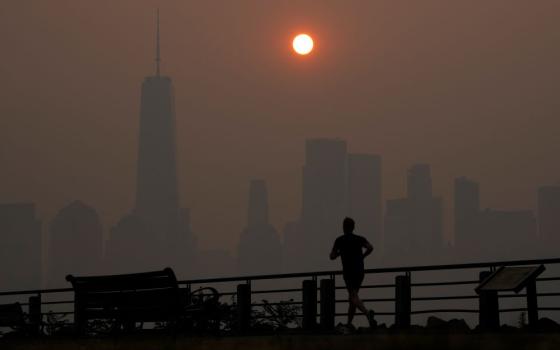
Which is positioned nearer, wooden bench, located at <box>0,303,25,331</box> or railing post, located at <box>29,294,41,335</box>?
wooden bench, located at <box>0,303,25,331</box>

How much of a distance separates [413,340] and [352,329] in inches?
262

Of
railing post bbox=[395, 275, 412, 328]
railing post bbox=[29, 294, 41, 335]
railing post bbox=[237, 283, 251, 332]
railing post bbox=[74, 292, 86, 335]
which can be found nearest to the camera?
railing post bbox=[74, 292, 86, 335]

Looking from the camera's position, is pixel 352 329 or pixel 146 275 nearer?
pixel 146 275

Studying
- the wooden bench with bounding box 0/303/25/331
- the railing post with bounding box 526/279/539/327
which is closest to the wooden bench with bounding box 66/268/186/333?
the railing post with bounding box 526/279/539/327

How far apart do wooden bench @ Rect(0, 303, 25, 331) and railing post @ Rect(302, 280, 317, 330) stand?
548cm

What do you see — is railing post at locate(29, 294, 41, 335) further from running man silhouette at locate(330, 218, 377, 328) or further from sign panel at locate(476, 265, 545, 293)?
sign panel at locate(476, 265, 545, 293)

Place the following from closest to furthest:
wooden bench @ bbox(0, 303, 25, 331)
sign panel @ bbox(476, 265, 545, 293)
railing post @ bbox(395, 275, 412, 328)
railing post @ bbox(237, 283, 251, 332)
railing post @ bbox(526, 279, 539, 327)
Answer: sign panel @ bbox(476, 265, 545, 293) < railing post @ bbox(526, 279, 539, 327) < railing post @ bbox(395, 275, 412, 328) < railing post @ bbox(237, 283, 251, 332) < wooden bench @ bbox(0, 303, 25, 331)

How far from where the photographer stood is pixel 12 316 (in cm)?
2112

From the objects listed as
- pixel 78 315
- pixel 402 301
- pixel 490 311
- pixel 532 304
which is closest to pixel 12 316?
pixel 78 315

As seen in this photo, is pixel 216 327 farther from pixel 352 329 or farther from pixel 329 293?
pixel 329 293

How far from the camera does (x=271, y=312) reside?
19000mm

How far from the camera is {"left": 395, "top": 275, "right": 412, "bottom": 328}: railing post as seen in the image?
17734 millimetres

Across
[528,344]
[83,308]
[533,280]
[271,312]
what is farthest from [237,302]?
[528,344]

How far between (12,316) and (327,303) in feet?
20.3
